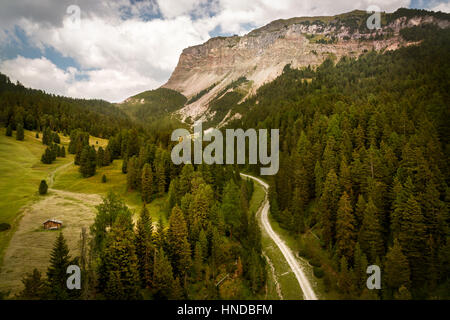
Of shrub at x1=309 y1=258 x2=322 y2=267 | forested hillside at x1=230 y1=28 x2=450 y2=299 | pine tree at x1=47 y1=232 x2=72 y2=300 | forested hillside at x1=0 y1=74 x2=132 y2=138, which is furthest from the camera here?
forested hillside at x1=0 y1=74 x2=132 y2=138

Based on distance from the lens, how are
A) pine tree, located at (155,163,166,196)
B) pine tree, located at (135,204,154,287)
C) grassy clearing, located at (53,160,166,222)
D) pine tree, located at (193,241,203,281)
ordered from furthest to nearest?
1. pine tree, located at (155,163,166,196)
2. grassy clearing, located at (53,160,166,222)
3. pine tree, located at (193,241,203,281)
4. pine tree, located at (135,204,154,287)

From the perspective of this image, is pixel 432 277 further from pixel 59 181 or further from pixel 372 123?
pixel 59 181

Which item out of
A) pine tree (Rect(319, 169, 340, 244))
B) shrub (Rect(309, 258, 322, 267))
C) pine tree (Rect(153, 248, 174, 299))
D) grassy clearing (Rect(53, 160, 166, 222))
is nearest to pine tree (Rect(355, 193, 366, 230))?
pine tree (Rect(319, 169, 340, 244))

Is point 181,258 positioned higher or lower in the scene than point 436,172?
lower

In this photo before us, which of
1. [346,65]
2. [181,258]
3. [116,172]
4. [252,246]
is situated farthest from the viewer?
[346,65]

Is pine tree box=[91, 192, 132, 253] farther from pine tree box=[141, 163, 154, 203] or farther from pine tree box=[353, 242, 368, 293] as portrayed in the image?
pine tree box=[353, 242, 368, 293]
